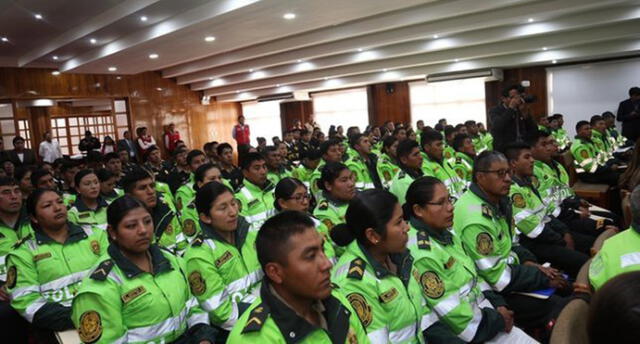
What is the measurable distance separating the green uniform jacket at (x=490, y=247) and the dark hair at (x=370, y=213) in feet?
2.62

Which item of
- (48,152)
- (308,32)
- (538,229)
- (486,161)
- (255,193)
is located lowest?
(538,229)

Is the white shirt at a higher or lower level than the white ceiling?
lower

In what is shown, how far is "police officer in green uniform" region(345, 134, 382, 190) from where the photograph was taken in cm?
527

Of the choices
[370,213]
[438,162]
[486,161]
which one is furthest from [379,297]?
[438,162]

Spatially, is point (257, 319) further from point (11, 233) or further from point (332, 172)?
point (11, 233)

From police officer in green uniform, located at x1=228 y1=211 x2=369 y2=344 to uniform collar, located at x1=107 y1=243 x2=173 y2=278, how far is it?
2.80ft

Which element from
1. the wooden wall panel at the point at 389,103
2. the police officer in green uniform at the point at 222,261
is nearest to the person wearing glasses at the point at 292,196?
the police officer in green uniform at the point at 222,261

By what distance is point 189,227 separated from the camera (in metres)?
3.73

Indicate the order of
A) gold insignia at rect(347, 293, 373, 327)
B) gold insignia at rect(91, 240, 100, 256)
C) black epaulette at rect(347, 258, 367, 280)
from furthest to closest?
gold insignia at rect(91, 240, 100, 256)
black epaulette at rect(347, 258, 367, 280)
gold insignia at rect(347, 293, 373, 327)

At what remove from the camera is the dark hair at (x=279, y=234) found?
1.47 meters

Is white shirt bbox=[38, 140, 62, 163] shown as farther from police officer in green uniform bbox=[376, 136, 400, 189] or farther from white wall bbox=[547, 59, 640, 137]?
white wall bbox=[547, 59, 640, 137]

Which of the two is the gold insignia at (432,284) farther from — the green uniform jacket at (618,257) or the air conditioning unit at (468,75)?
the air conditioning unit at (468,75)

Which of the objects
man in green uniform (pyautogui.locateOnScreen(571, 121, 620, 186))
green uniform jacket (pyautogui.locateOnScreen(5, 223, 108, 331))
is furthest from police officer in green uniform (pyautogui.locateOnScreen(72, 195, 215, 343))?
man in green uniform (pyautogui.locateOnScreen(571, 121, 620, 186))

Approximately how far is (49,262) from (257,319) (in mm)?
1900
